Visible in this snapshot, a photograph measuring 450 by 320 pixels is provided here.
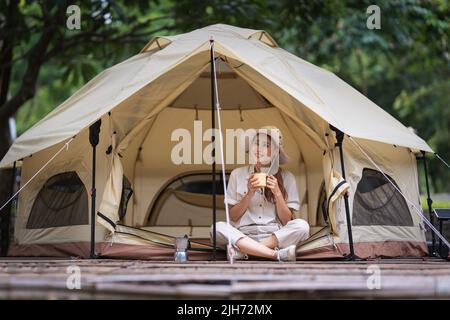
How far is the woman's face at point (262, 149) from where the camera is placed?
4562 mm

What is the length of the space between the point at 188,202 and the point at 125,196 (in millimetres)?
901

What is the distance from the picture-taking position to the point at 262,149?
457 centimetres

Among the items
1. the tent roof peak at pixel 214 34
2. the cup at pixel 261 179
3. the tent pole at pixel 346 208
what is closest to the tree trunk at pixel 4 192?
the tent roof peak at pixel 214 34

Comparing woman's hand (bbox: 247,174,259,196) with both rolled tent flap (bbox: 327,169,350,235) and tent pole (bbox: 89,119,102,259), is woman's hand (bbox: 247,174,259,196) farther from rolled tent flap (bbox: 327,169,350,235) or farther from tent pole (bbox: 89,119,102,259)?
tent pole (bbox: 89,119,102,259)

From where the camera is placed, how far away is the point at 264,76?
441 cm

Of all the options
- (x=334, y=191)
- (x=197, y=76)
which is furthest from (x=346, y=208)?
(x=197, y=76)

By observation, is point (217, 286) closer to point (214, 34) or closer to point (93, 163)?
point (93, 163)

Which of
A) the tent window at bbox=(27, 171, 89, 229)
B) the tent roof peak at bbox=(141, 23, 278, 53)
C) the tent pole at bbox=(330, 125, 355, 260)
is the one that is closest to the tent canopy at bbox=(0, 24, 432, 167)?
the tent roof peak at bbox=(141, 23, 278, 53)

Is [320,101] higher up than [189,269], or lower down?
higher up

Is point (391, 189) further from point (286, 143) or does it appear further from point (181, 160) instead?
point (181, 160)

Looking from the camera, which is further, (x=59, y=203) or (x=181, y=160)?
(x=181, y=160)
